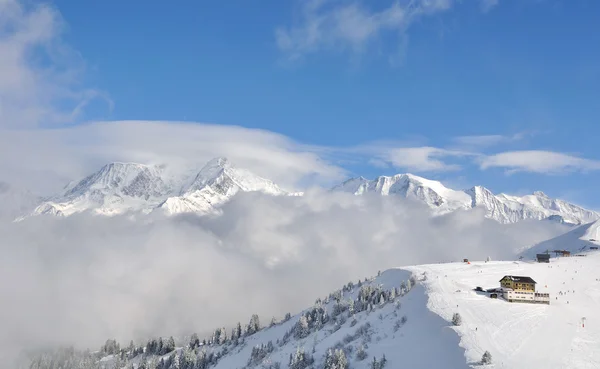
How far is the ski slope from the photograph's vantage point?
98.9 metres

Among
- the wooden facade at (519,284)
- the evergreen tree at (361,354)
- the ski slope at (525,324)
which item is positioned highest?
the wooden facade at (519,284)

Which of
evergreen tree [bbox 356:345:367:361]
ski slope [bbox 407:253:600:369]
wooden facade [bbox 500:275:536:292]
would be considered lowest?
evergreen tree [bbox 356:345:367:361]

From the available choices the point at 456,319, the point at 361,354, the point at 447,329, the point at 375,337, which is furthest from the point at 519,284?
the point at 361,354

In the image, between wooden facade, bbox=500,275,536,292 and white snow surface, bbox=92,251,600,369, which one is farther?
wooden facade, bbox=500,275,536,292

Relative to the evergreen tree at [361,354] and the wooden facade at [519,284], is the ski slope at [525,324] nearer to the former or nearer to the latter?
the wooden facade at [519,284]

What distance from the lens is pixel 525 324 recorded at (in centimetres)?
12419

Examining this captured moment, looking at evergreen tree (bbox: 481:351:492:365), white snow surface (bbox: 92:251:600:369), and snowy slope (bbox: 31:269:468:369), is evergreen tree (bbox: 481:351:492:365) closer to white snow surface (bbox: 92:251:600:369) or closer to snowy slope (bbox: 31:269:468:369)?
white snow surface (bbox: 92:251:600:369)

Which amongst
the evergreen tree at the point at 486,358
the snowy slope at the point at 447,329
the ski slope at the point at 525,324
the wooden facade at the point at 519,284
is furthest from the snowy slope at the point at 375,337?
the wooden facade at the point at 519,284

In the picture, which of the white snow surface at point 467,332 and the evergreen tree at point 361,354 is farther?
the evergreen tree at point 361,354

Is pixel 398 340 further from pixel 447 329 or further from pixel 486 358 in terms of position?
pixel 486 358

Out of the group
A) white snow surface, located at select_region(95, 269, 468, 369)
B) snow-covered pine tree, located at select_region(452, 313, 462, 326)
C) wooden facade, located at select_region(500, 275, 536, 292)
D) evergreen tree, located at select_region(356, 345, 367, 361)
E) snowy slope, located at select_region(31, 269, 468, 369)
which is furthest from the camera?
wooden facade, located at select_region(500, 275, 536, 292)

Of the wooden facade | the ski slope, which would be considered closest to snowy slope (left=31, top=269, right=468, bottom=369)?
the ski slope

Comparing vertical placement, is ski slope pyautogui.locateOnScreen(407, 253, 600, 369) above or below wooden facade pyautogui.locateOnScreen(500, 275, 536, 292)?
below

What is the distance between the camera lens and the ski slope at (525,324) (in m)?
98.9
